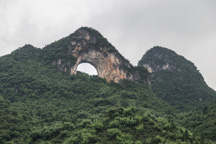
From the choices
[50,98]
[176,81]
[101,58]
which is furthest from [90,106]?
[176,81]

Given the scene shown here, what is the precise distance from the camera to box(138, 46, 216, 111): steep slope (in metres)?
77.9

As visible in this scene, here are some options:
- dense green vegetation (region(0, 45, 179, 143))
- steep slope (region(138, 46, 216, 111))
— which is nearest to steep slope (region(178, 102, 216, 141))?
dense green vegetation (region(0, 45, 179, 143))

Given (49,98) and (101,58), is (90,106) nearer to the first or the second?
(49,98)

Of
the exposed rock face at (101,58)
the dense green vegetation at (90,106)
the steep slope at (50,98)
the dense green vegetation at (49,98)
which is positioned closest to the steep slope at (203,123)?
the dense green vegetation at (90,106)

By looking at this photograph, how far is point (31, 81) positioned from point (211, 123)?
35.3m

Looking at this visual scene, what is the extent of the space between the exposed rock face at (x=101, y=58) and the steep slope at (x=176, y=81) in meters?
16.0

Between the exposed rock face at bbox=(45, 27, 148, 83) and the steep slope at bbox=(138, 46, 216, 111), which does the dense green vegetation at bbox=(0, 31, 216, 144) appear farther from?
the exposed rock face at bbox=(45, 27, 148, 83)

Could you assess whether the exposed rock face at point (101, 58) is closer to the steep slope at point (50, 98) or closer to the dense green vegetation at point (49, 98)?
the steep slope at point (50, 98)

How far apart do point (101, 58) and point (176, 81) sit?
35691mm

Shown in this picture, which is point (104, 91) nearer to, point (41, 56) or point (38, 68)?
point (38, 68)

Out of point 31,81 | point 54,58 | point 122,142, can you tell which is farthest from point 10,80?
point 122,142

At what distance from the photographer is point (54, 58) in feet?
215

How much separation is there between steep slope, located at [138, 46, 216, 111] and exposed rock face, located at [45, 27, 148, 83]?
1598 centimetres

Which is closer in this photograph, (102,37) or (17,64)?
(17,64)
